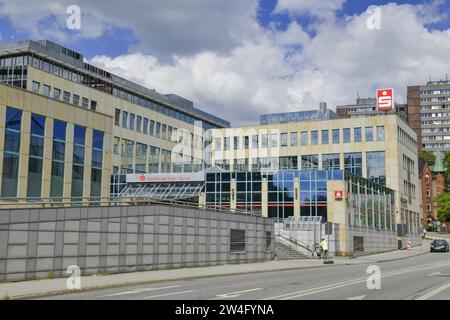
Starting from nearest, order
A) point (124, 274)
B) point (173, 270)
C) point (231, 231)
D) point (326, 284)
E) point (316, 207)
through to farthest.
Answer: point (326, 284) → point (124, 274) → point (173, 270) → point (231, 231) → point (316, 207)

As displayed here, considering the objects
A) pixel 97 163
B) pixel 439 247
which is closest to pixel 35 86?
pixel 97 163

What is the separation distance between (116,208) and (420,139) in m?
155

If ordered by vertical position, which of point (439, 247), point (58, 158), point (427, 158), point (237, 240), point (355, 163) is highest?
point (427, 158)

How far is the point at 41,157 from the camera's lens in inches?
1329

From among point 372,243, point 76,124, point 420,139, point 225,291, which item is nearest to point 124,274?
point 225,291

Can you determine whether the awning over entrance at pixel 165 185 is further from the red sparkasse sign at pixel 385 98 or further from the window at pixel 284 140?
the red sparkasse sign at pixel 385 98

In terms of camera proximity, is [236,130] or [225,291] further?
[236,130]

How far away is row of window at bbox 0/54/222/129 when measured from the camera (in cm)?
5825

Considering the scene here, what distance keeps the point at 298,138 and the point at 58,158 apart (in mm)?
50592

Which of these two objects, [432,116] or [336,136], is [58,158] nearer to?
[336,136]

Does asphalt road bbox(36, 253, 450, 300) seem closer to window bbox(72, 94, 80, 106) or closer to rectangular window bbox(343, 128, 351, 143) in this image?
window bbox(72, 94, 80, 106)

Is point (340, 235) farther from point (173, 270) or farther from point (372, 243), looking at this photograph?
point (173, 270)

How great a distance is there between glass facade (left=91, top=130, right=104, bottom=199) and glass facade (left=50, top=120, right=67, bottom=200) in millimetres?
2906

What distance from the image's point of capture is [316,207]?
54000 millimetres
